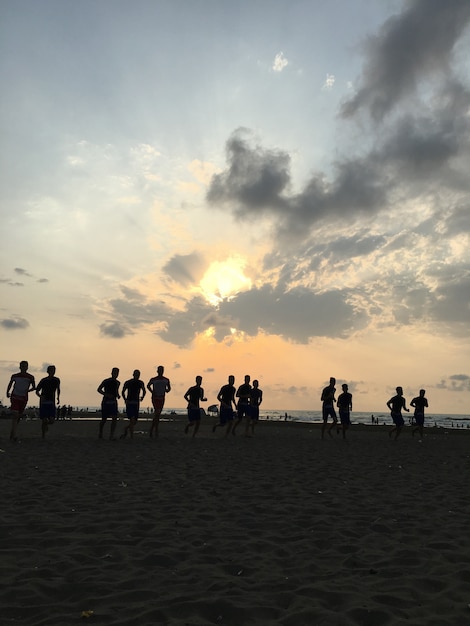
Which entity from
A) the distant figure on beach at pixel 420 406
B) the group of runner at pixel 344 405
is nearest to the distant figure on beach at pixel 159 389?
the group of runner at pixel 344 405

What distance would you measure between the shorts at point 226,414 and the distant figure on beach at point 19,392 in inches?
310

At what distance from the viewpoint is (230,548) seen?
543 centimetres

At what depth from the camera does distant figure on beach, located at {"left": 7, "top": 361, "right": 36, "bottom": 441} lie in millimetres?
16203

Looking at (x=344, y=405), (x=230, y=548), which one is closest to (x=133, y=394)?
(x=344, y=405)

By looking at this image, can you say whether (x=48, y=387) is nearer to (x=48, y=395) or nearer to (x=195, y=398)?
(x=48, y=395)

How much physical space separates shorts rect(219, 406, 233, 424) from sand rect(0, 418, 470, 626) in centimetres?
1032

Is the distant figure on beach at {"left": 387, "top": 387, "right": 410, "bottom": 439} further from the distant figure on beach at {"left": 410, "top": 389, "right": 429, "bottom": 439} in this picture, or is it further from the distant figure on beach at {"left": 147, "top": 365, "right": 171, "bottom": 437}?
the distant figure on beach at {"left": 147, "top": 365, "right": 171, "bottom": 437}

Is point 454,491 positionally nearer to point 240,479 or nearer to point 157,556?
point 240,479

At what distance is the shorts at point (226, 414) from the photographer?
68.7ft

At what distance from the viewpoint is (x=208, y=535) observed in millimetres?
5883

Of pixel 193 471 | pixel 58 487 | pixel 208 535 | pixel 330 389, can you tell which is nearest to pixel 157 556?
pixel 208 535

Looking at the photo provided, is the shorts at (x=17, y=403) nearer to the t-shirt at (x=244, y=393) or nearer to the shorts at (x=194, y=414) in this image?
the shorts at (x=194, y=414)

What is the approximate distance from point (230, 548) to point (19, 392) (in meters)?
12.9

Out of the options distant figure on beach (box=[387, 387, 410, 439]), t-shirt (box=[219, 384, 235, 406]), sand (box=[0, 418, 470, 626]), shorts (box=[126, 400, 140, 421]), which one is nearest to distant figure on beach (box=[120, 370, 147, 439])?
shorts (box=[126, 400, 140, 421])
